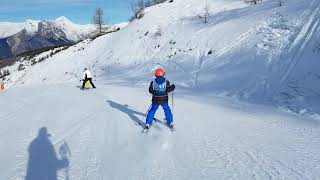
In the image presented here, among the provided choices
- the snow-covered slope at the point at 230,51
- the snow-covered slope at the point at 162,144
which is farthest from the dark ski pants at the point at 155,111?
the snow-covered slope at the point at 230,51

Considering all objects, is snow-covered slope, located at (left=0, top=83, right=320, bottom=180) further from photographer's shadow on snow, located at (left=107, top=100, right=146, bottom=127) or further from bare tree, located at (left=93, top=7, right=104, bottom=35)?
bare tree, located at (left=93, top=7, right=104, bottom=35)

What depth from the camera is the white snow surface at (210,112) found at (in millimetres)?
7910

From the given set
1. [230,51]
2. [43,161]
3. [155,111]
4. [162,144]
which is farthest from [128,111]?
[230,51]

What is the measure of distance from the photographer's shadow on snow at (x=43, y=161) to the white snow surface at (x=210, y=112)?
0.55 ft

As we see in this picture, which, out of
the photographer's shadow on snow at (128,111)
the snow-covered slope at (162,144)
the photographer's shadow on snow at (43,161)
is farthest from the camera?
the photographer's shadow on snow at (128,111)

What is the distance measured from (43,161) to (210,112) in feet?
21.1

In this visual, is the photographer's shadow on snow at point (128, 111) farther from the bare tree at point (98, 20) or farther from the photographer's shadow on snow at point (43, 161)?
the bare tree at point (98, 20)

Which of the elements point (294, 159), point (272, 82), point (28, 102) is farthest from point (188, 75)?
point (294, 159)

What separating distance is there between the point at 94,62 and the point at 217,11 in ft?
46.9

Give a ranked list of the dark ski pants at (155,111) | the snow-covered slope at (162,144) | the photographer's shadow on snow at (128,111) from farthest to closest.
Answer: the photographer's shadow on snow at (128,111)
the dark ski pants at (155,111)
the snow-covered slope at (162,144)

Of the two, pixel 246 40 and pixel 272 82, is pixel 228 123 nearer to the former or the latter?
pixel 272 82

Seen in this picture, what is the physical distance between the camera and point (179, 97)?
1766 cm

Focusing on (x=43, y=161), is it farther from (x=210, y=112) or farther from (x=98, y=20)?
(x=98, y=20)

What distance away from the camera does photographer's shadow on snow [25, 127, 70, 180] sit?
7.66 meters
